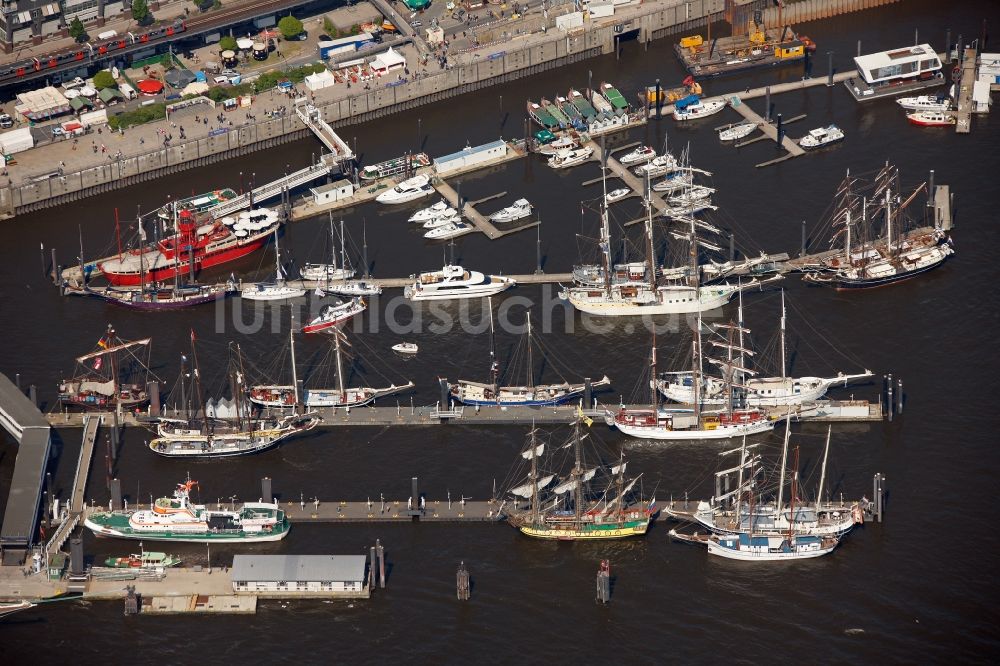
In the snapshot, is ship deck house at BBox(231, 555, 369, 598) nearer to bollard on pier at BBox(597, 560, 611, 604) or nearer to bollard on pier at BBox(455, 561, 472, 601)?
bollard on pier at BBox(455, 561, 472, 601)

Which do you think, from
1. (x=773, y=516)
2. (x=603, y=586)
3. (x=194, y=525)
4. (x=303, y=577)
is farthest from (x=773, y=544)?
(x=194, y=525)

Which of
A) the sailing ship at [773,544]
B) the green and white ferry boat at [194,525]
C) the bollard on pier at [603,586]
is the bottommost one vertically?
the bollard on pier at [603,586]

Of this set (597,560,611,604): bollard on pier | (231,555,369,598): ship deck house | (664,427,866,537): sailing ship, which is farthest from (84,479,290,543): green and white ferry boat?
(664,427,866,537): sailing ship

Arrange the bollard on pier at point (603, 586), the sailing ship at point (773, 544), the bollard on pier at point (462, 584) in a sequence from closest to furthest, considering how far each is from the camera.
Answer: the bollard on pier at point (603, 586), the bollard on pier at point (462, 584), the sailing ship at point (773, 544)

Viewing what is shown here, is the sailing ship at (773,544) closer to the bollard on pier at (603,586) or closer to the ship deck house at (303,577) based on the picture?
the bollard on pier at (603,586)

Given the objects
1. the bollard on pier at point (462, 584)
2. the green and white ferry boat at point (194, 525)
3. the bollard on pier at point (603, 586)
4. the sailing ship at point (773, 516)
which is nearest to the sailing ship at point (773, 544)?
the sailing ship at point (773, 516)

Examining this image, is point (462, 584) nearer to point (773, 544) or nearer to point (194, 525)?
point (194, 525)

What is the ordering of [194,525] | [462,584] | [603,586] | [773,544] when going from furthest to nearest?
1. [194,525]
2. [773,544]
3. [462,584]
4. [603,586]
